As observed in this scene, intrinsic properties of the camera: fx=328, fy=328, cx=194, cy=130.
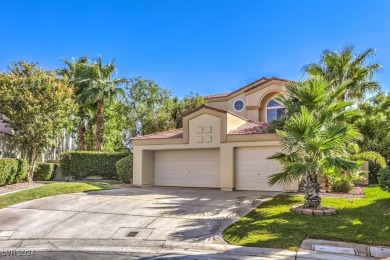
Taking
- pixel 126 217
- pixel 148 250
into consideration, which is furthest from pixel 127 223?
pixel 148 250

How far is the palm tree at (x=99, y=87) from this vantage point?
28203 mm

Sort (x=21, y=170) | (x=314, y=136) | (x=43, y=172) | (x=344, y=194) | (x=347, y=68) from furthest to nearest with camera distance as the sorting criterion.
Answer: (x=43, y=172)
(x=21, y=170)
(x=347, y=68)
(x=344, y=194)
(x=314, y=136)

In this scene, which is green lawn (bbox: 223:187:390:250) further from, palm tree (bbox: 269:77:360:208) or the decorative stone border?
palm tree (bbox: 269:77:360:208)

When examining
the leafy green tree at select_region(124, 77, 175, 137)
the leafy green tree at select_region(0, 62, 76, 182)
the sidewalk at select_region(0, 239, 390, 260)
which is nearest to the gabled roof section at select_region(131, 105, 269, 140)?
the leafy green tree at select_region(0, 62, 76, 182)

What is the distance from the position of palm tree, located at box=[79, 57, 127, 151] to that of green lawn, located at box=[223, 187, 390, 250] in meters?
20.1

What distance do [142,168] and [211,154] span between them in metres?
4.39

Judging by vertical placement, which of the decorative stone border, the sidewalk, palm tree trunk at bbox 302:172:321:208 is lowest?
the sidewalk

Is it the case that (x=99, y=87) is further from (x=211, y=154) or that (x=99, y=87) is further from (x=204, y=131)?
(x=211, y=154)

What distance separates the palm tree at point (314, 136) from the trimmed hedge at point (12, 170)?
15.4 m

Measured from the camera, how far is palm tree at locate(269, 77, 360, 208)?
1079 centimetres

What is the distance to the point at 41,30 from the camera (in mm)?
20328

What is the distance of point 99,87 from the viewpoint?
93.9 ft

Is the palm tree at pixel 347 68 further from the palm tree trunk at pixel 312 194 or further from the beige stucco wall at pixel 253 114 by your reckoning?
the palm tree trunk at pixel 312 194

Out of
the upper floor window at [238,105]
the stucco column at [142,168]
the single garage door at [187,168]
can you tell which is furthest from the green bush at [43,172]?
the upper floor window at [238,105]
